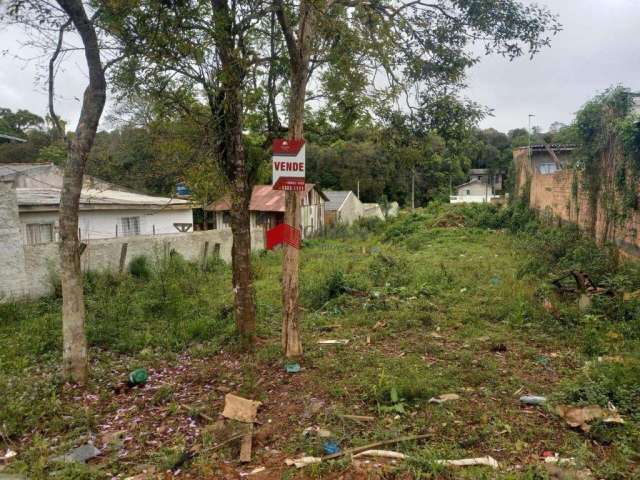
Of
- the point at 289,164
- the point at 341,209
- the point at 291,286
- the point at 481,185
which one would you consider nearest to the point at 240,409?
the point at 291,286

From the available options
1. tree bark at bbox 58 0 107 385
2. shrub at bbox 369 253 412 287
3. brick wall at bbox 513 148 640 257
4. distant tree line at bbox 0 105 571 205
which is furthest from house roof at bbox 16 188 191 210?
brick wall at bbox 513 148 640 257

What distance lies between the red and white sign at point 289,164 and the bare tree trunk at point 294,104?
0.16 meters

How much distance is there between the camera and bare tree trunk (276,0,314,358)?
4.92 metres

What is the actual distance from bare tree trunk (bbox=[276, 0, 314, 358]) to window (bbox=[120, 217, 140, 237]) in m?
11.3

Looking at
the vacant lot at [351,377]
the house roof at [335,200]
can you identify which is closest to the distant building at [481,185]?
the house roof at [335,200]

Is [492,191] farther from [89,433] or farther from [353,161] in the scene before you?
[89,433]

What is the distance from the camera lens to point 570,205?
1245cm

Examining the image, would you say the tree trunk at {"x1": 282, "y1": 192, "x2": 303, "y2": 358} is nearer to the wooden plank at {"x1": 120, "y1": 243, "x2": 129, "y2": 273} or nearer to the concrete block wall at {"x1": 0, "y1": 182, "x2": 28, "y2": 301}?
the concrete block wall at {"x1": 0, "y1": 182, "x2": 28, "y2": 301}

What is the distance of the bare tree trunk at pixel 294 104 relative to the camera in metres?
4.92

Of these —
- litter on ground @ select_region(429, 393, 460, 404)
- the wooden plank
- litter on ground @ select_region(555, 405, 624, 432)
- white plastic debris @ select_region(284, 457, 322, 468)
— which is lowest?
white plastic debris @ select_region(284, 457, 322, 468)

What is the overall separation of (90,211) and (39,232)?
6.48 feet

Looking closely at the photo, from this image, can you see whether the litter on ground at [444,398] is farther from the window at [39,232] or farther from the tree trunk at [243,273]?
the window at [39,232]

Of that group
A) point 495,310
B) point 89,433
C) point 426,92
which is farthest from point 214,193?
point 495,310

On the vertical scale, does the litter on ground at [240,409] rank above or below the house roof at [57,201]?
below
